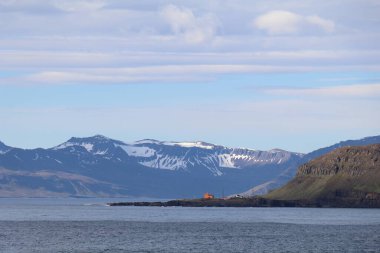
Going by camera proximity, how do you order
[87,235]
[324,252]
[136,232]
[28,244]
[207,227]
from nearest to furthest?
[324,252] < [28,244] < [87,235] < [136,232] < [207,227]

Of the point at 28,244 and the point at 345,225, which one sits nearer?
the point at 28,244

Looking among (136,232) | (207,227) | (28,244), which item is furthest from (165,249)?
(207,227)

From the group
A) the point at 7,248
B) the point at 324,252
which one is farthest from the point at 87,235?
the point at 324,252

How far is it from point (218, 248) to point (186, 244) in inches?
331

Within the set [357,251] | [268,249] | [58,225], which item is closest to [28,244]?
[268,249]

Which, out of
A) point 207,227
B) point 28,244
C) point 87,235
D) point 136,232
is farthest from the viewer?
point 207,227

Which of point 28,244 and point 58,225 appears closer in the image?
point 28,244

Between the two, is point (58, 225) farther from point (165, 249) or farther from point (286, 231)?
point (165, 249)

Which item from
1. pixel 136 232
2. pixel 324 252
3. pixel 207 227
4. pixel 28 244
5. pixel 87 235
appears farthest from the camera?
pixel 207 227

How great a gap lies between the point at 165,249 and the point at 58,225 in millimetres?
62257

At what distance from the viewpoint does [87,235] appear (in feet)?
517

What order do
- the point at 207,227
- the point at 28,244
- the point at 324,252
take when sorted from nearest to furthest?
the point at 324,252 < the point at 28,244 < the point at 207,227

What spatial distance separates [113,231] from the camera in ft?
561

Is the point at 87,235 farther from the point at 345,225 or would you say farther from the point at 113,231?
the point at 345,225
